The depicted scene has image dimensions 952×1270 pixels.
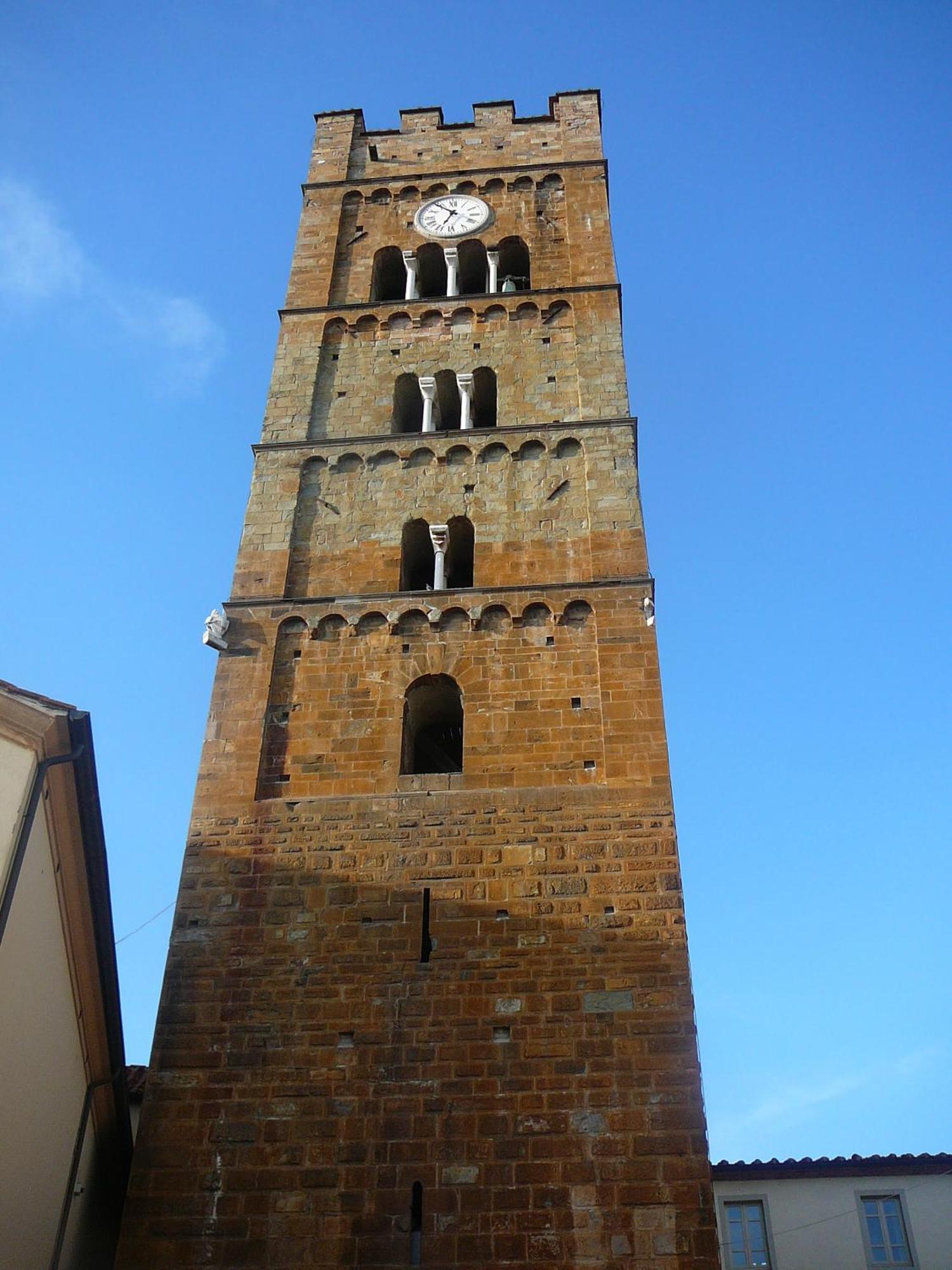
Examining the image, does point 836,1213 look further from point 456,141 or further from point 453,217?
point 456,141

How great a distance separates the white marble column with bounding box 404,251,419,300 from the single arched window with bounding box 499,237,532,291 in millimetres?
1469

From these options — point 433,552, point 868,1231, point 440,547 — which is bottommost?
point 868,1231

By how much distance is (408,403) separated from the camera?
64.2ft

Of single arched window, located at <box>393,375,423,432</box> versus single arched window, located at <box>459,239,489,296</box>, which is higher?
single arched window, located at <box>459,239,489,296</box>

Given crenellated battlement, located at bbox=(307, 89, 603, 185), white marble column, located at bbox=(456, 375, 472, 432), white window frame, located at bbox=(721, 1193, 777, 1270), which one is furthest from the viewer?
crenellated battlement, located at bbox=(307, 89, 603, 185)

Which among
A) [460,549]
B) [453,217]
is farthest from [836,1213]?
[453,217]

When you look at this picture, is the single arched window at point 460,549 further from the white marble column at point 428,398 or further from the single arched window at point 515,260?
the single arched window at point 515,260

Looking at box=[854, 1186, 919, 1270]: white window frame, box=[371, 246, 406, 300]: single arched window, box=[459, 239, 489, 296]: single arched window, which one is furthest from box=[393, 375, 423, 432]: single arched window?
box=[854, 1186, 919, 1270]: white window frame

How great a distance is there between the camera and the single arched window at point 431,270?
71.8 feet

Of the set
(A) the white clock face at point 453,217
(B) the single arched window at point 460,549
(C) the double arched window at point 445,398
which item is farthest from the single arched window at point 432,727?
(A) the white clock face at point 453,217

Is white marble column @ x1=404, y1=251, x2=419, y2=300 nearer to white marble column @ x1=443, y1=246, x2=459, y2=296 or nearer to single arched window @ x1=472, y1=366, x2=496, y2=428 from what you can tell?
white marble column @ x1=443, y1=246, x2=459, y2=296

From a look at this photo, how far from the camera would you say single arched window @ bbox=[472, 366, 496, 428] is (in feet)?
63.3

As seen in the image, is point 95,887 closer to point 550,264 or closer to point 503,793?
point 503,793

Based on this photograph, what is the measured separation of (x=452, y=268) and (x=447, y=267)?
436 millimetres
